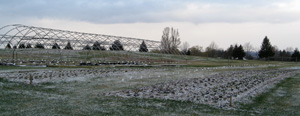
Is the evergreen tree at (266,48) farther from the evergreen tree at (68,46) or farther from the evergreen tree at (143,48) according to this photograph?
the evergreen tree at (68,46)

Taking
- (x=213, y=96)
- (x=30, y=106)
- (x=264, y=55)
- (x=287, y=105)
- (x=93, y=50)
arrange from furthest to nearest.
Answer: (x=264, y=55) → (x=93, y=50) → (x=213, y=96) → (x=287, y=105) → (x=30, y=106)

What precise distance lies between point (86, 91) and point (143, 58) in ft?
87.6

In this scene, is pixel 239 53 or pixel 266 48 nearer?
pixel 266 48

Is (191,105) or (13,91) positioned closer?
(191,105)

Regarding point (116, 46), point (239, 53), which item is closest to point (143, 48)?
point (116, 46)

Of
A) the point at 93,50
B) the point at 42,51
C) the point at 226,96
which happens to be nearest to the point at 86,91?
the point at 226,96

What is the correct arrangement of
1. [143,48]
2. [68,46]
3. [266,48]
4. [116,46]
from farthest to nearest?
[266,48] → [143,48] → [116,46] → [68,46]

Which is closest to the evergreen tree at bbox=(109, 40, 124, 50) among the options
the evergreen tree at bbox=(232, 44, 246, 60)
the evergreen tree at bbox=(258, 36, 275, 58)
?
the evergreen tree at bbox=(232, 44, 246, 60)

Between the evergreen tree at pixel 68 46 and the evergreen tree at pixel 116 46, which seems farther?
the evergreen tree at pixel 116 46

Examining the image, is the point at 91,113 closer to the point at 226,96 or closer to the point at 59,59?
the point at 226,96

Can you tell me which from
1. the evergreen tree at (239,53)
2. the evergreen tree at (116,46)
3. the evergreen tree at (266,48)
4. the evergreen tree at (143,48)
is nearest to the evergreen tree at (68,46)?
the evergreen tree at (116,46)

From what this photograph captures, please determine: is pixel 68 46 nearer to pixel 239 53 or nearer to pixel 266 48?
pixel 239 53

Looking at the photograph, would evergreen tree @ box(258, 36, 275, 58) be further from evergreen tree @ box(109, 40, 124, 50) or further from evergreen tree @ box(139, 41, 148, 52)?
evergreen tree @ box(109, 40, 124, 50)

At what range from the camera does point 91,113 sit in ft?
29.4
